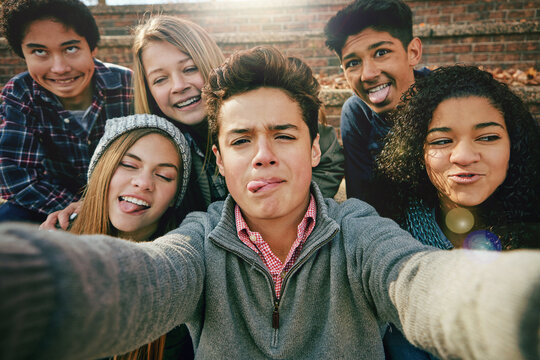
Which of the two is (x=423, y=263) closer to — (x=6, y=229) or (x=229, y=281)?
(x=229, y=281)

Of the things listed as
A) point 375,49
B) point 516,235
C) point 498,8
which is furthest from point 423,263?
point 498,8

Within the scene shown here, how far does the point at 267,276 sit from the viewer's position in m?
1.26

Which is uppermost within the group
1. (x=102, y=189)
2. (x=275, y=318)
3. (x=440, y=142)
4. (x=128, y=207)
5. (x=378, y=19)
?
(x=378, y=19)

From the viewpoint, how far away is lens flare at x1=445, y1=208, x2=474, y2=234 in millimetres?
1697

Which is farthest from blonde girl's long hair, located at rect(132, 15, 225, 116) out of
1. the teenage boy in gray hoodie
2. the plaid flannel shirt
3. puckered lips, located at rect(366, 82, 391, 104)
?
puckered lips, located at rect(366, 82, 391, 104)

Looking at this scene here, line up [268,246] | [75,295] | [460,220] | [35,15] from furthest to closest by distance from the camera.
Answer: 1. [35,15]
2. [460,220]
3. [268,246]
4. [75,295]

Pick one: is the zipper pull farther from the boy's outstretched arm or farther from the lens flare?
the lens flare

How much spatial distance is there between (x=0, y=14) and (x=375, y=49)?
306 cm

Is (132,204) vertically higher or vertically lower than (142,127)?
lower

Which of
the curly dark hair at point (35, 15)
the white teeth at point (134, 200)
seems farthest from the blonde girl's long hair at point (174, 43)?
the white teeth at point (134, 200)

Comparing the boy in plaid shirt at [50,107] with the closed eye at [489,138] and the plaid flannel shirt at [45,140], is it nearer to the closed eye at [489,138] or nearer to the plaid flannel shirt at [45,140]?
the plaid flannel shirt at [45,140]

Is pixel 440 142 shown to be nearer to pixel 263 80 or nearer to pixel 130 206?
pixel 263 80

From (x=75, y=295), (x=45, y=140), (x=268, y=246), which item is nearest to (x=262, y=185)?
(x=268, y=246)

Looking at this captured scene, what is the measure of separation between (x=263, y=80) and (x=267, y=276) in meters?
0.96
